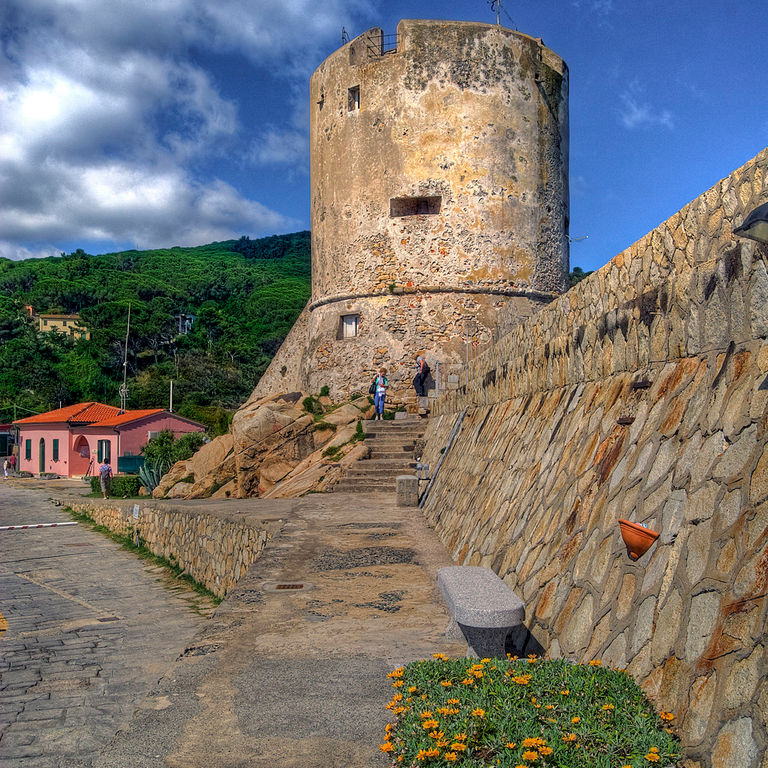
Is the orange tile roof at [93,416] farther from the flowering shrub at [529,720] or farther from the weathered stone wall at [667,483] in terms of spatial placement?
the flowering shrub at [529,720]

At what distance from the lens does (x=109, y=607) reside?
382 inches

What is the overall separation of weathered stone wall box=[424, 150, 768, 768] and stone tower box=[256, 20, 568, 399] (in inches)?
494

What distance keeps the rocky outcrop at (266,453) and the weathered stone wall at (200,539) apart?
1.31 m

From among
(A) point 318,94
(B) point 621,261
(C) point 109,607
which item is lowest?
(C) point 109,607

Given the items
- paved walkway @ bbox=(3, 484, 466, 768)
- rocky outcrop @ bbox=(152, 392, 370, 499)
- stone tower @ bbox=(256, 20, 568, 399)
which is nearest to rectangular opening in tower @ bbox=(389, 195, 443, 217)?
stone tower @ bbox=(256, 20, 568, 399)

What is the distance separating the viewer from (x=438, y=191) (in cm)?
1838

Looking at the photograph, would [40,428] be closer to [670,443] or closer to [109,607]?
[109,607]

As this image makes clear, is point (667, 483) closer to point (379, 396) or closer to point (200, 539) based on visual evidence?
point (200, 539)

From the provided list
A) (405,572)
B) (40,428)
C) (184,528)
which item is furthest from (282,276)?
(405,572)

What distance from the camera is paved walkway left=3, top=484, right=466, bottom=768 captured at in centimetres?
271

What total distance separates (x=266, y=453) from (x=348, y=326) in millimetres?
4861

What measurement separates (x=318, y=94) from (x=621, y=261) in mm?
16995

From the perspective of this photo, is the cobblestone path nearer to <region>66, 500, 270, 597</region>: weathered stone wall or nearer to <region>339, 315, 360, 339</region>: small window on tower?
<region>66, 500, 270, 597</region>: weathered stone wall

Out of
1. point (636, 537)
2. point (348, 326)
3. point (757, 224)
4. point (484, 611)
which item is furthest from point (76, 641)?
point (348, 326)
